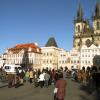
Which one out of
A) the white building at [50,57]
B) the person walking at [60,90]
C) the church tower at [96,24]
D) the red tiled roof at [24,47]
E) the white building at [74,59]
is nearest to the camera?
the person walking at [60,90]

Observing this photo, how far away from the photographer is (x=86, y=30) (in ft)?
379

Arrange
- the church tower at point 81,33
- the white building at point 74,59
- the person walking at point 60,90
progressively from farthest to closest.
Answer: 1. the white building at point 74,59
2. the church tower at point 81,33
3. the person walking at point 60,90

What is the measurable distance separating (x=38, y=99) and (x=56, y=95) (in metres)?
5.49

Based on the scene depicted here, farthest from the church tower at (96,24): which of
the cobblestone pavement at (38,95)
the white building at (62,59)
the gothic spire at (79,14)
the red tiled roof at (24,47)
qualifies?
the cobblestone pavement at (38,95)

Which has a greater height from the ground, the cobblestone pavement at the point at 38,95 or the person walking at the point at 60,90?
the person walking at the point at 60,90

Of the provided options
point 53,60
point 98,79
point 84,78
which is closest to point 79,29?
point 53,60

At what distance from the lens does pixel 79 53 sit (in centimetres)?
11481

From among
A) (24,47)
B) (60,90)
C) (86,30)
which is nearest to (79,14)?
(86,30)

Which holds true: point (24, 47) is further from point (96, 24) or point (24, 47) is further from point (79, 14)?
point (96, 24)

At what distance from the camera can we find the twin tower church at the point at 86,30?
109m

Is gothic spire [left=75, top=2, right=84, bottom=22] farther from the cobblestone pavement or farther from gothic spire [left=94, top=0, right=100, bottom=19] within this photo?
the cobblestone pavement

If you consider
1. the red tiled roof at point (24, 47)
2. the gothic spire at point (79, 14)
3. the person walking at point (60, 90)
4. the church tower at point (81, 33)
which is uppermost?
the gothic spire at point (79, 14)

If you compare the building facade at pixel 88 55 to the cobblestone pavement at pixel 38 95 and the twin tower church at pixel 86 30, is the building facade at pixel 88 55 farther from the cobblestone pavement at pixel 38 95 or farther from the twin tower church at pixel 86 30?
the cobblestone pavement at pixel 38 95

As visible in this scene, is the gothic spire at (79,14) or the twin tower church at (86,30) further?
the gothic spire at (79,14)
